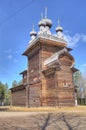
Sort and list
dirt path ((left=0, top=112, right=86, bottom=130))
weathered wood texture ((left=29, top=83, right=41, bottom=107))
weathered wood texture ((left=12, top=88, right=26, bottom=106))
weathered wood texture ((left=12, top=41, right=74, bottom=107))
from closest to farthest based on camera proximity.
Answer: dirt path ((left=0, top=112, right=86, bottom=130)) < weathered wood texture ((left=12, top=41, right=74, bottom=107)) < weathered wood texture ((left=29, top=83, right=41, bottom=107)) < weathered wood texture ((left=12, top=88, right=26, bottom=106))

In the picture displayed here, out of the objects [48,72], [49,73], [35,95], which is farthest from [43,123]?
[35,95]

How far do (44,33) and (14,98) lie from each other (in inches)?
629

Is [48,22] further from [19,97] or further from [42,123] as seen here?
[42,123]

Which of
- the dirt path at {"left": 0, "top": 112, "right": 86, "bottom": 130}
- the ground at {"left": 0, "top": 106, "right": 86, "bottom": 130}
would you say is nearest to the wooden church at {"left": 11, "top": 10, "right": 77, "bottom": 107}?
the ground at {"left": 0, "top": 106, "right": 86, "bottom": 130}

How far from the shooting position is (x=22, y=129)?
8.70m

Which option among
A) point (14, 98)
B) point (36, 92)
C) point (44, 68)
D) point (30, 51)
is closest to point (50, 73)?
point (44, 68)

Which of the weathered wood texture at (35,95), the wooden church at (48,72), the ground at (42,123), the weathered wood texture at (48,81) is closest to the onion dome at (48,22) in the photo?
the wooden church at (48,72)

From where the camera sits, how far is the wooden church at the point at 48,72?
25062 mm

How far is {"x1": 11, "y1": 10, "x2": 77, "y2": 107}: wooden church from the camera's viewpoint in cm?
2506

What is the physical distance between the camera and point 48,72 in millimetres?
26359

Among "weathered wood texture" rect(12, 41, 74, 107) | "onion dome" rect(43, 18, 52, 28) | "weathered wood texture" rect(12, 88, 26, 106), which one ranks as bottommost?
"weathered wood texture" rect(12, 88, 26, 106)

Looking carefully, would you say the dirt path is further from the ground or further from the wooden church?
the wooden church

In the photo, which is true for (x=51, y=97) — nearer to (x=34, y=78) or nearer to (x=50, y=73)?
(x=50, y=73)

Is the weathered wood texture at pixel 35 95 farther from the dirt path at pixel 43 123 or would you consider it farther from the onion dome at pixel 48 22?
the dirt path at pixel 43 123
